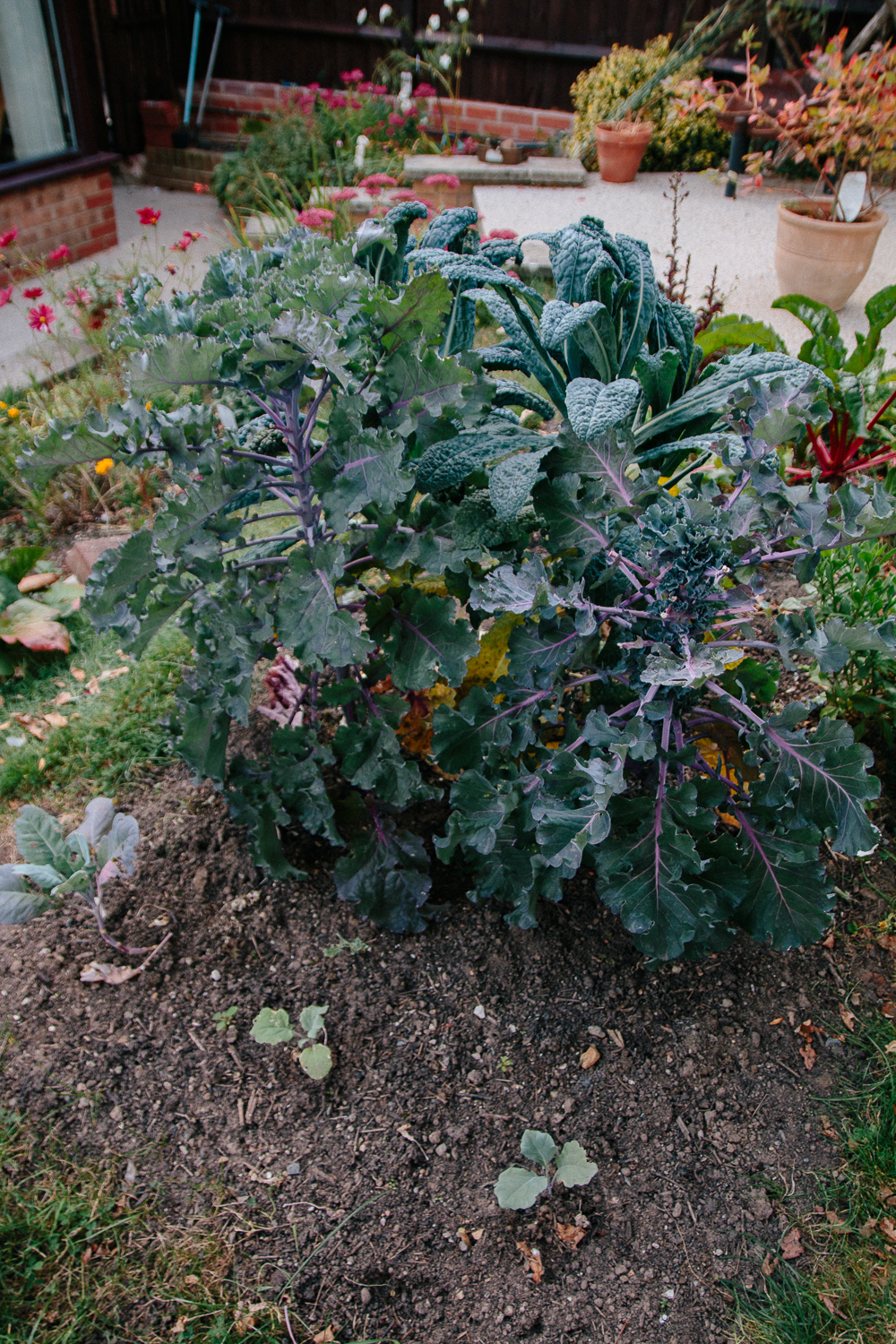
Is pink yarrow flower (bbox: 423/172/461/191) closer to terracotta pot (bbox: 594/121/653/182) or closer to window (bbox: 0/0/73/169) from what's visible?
terracotta pot (bbox: 594/121/653/182)

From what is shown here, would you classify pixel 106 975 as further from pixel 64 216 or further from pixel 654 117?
pixel 654 117

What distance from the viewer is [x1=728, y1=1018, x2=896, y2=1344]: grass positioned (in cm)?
134

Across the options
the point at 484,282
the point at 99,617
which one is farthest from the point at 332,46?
the point at 99,617

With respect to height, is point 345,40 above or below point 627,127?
above

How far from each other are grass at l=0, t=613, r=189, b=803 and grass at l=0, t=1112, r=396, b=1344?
2.97 feet

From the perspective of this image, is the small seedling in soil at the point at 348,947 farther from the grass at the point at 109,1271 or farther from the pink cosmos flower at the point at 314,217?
the pink cosmos flower at the point at 314,217

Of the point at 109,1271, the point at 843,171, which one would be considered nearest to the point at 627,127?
the point at 843,171

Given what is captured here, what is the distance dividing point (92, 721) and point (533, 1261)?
62.5 inches

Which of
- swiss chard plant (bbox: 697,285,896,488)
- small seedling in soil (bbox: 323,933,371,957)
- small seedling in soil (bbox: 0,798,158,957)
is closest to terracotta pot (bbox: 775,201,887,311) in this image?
swiss chard plant (bbox: 697,285,896,488)

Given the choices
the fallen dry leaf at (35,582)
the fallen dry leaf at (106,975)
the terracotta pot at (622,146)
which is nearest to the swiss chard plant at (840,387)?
the fallen dry leaf at (106,975)

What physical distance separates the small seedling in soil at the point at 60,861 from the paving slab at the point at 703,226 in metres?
3.32

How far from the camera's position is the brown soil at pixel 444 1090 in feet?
4.64

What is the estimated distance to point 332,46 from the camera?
8391mm

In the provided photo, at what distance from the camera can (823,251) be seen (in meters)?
4.14
